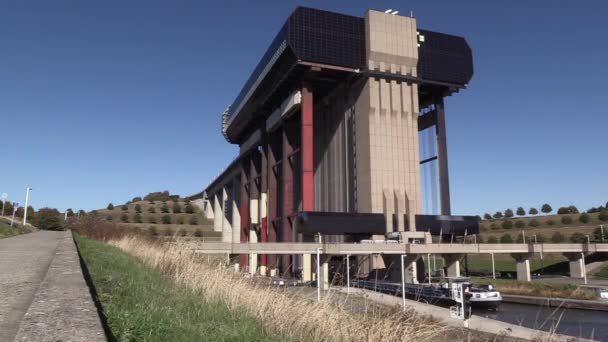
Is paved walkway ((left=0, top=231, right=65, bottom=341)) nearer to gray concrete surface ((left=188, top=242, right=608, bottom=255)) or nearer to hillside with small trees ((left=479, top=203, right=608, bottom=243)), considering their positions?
gray concrete surface ((left=188, top=242, right=608, bottom=255))

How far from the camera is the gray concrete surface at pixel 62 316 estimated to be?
3.65 meters

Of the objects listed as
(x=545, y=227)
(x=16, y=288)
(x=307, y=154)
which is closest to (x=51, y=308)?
(x=16, y=288)

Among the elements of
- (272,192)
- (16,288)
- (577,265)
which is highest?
(272,192)

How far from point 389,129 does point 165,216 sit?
9067cm

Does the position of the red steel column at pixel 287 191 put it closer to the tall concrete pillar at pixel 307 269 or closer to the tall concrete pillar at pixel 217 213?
the tall concrete pillar at pixel 307 269

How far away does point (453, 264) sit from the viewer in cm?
5950

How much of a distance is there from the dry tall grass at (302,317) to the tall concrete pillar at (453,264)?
52291 mm

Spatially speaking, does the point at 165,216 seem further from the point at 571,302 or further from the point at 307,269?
the point at 571,302

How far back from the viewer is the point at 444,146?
71.2 meters

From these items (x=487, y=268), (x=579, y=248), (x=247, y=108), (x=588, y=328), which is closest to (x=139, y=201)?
(x=247, y=108)

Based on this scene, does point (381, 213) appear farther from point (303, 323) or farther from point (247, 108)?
point (303, 323)

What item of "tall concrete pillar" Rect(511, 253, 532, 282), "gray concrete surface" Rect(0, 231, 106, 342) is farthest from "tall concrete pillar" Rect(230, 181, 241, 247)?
"gray concrete surface" Rect(0, 231, 106, 342)

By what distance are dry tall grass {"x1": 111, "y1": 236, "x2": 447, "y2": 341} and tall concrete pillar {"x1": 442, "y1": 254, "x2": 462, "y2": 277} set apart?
172ft

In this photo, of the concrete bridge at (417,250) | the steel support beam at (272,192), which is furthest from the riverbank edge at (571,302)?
the steel support beam at (272,192)
